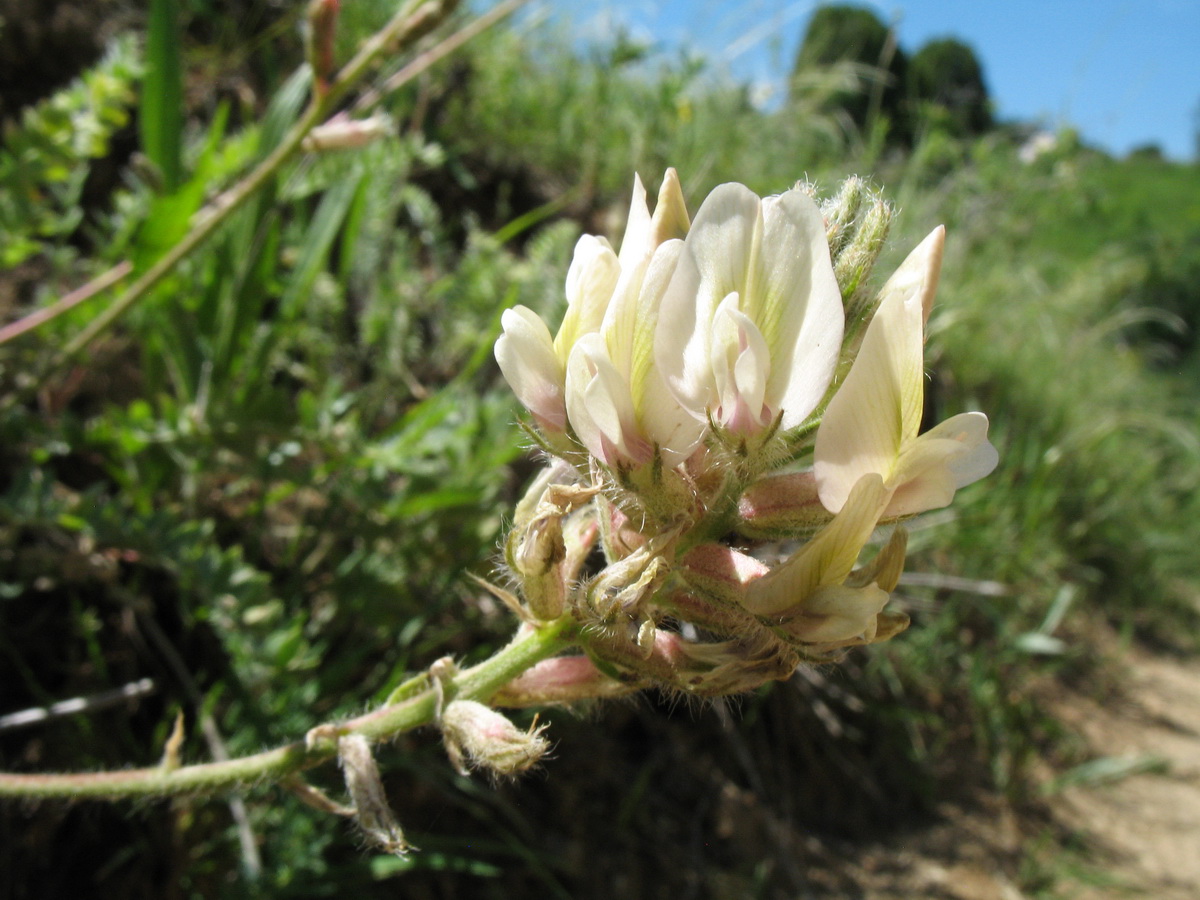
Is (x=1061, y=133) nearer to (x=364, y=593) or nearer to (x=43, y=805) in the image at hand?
(x=364, y=593)

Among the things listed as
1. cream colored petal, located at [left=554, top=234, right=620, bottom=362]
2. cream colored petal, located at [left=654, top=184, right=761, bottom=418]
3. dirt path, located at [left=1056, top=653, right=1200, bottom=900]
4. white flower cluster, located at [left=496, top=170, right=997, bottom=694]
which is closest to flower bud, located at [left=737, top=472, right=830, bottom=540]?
white flower cluster, located at [left=496, top=170, right=997, bottom=694]

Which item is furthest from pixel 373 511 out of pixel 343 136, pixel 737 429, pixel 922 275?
pixel 922 275

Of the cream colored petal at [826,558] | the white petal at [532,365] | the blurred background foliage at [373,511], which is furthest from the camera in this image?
the blurred background foliage at [373,511]

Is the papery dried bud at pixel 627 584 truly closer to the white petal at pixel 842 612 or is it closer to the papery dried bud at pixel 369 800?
the white petal at pixel 842 612

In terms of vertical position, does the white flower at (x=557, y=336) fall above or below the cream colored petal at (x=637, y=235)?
below

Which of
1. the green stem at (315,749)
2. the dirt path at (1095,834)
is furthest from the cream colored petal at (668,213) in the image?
the dirt path at (1095,834)
